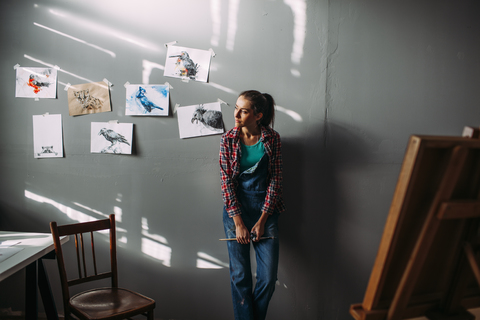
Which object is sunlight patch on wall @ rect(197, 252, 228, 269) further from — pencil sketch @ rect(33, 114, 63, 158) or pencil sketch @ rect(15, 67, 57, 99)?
pencil sketch @ rect(15, 67, 57, 99)

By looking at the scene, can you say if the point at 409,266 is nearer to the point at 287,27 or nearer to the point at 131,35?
the point at 287,27

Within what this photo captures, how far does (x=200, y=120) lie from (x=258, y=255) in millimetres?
998

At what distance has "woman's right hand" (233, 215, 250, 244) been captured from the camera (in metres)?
1.93

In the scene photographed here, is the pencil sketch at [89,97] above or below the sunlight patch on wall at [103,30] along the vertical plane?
below

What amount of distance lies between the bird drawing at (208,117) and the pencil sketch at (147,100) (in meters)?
0.23

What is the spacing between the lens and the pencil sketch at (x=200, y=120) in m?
2.23

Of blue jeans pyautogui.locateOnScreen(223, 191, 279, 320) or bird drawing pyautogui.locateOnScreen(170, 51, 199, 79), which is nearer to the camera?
blue jeans pyautogui.locateOnScreen(223, 191, 279, 320)

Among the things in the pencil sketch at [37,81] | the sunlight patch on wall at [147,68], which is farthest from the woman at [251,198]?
the pencil sketch at [37,81]

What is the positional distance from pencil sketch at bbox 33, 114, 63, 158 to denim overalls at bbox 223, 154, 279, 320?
1414 millimetres

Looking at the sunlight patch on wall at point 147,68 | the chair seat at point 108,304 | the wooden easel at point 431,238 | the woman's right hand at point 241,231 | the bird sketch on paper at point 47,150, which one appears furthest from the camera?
the bird sketch on paper at point 47,150

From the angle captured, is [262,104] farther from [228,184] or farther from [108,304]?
[108,304]

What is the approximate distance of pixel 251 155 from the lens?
1.99 meters

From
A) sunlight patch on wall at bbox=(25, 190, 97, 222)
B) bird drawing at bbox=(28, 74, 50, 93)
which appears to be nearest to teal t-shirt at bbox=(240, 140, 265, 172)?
sunlight patch on wall at bbox=(25, 190, 97, 222)

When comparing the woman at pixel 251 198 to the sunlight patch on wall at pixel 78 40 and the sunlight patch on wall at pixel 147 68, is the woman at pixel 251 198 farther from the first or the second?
the sunlight patch on wall at pixel 78 40
